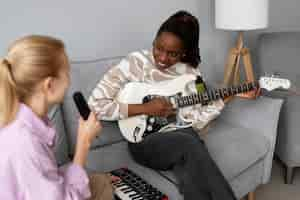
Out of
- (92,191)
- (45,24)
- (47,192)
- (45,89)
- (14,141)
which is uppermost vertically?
(45,24)

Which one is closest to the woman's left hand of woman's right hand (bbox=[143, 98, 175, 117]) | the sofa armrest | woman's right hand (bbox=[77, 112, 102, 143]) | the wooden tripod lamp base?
the sofa armrest

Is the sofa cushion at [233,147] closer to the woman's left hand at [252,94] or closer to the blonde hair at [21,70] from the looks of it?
the woman's left hand at [252,94]

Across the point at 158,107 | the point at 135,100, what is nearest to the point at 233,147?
the point at 158,107

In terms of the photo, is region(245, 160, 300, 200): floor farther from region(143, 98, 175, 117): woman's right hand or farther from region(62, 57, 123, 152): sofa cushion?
region(62, 57, 123, 152): sofa cushion

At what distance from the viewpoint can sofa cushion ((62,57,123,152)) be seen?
60.9 inches

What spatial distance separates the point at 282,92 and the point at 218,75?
25.4 inches

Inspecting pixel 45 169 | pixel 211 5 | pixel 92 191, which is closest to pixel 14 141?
pixel 45 169

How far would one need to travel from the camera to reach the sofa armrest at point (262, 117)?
1.71 metres

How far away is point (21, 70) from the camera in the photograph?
87 centimetres

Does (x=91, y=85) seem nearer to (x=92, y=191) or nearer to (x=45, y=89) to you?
(x=92, y=191)

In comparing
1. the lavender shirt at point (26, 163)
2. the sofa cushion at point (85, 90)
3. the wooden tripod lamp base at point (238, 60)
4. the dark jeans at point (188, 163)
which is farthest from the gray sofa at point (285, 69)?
the lavender shirt at point (26, 163)

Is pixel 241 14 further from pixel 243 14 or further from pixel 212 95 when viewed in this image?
pixel 212 95

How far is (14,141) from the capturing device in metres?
0.83

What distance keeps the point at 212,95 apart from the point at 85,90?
2.05 feet
